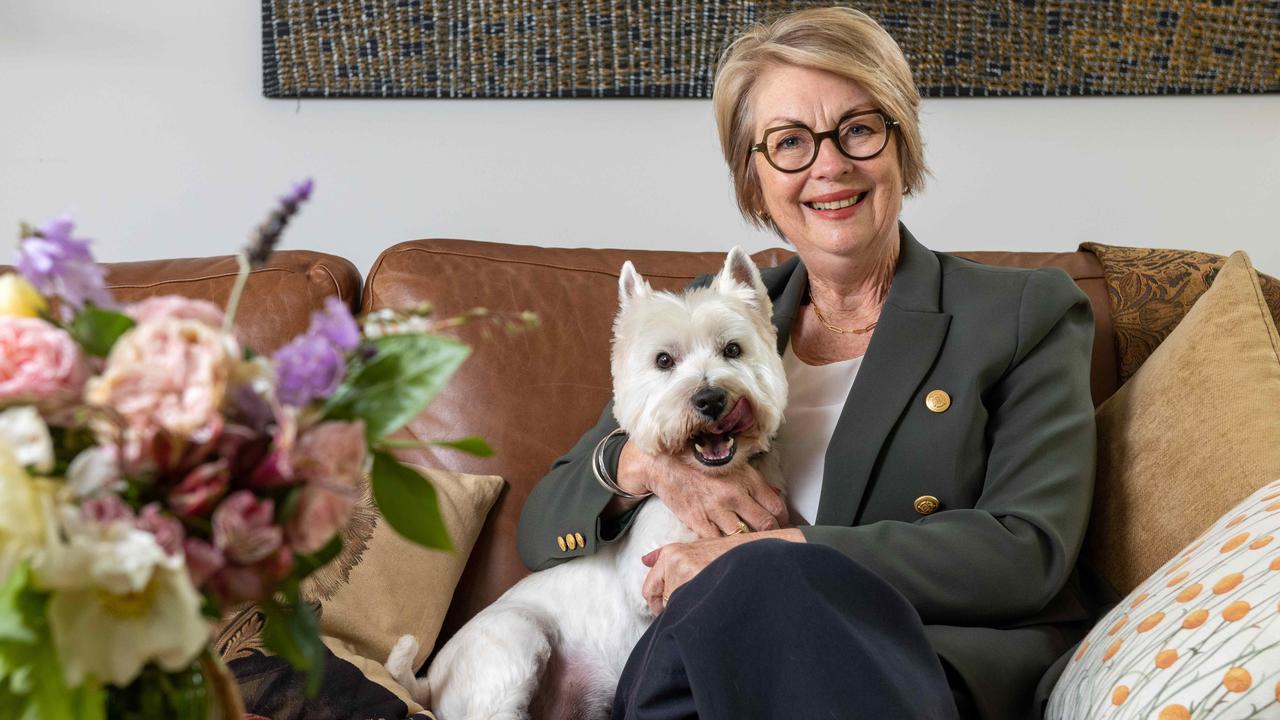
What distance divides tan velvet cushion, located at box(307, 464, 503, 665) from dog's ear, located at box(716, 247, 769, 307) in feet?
1.93

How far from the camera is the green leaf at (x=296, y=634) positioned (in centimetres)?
67

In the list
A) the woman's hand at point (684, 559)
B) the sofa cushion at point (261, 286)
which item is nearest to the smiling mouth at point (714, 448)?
the woman's hand at point (684, 559)

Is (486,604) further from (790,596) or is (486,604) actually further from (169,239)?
(169,239)

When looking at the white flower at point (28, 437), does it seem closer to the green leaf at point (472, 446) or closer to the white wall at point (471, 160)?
the green leaf at point (472, 446)

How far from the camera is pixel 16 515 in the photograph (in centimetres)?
54

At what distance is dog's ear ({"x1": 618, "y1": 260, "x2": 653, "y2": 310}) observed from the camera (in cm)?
179

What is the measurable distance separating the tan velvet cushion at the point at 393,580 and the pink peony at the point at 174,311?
1194mm

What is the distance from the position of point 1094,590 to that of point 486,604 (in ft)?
3.42

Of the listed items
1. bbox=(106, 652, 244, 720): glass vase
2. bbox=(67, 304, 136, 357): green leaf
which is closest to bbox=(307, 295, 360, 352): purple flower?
bbox=(67, 304, 136, 357): green leaf

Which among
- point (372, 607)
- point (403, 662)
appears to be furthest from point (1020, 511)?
point (372, 607)

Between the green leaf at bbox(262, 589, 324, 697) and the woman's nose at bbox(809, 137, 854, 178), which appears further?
the woman's nose at bbox(809, 137, 854, 178)

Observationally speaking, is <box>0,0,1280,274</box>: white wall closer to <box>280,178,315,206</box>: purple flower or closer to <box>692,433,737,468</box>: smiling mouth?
<box>692,433,737,468</box>: smiling mouth

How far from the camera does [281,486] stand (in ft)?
2.07

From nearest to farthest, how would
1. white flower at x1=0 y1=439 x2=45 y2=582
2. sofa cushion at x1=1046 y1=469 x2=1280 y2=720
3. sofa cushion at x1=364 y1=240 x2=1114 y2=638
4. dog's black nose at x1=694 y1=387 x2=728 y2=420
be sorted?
white flower at x1=0 y1=439 x2=45 y2=582 < sofa cushion at x1=1046 y1=469 x2=1280 y2=720 < dog's black nose at x1=694 y1=387 x2=728 y2=420 < sofa cushion at x1=364 y1=240 x2=1114 y2=638
